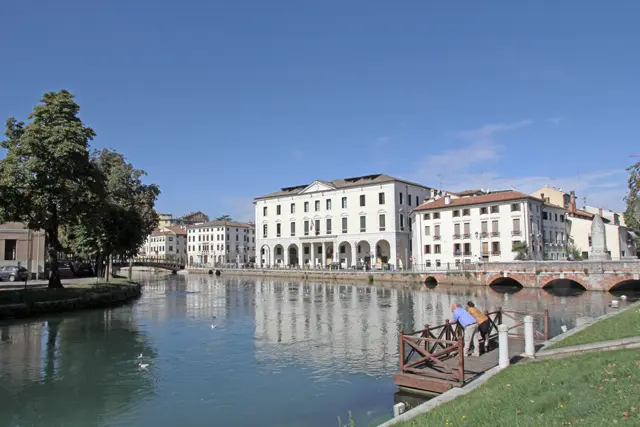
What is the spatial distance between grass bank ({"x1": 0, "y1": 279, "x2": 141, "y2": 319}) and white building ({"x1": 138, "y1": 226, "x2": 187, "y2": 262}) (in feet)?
321

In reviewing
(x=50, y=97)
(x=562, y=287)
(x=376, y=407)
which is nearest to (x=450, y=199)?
(x=562, y=287)

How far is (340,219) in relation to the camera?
3061 inches

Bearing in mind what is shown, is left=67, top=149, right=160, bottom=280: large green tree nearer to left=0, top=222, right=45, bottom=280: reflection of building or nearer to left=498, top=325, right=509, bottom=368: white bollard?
left=0, top=222, right=45, bottom=280: reflection of building

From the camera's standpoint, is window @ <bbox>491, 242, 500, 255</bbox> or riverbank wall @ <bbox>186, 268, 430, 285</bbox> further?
window @ <bbox>491, 242, 500, 255</bbox>

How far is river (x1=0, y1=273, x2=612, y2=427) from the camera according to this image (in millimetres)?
11531

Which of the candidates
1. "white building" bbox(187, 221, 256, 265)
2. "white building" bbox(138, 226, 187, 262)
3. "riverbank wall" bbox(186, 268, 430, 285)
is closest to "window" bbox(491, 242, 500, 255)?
"riverbank wall" bbox(186, 268, 430, 285)

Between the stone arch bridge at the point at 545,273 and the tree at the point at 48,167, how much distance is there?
130 ft

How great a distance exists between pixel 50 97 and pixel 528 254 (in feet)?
166

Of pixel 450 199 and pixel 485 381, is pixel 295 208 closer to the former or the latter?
pixel 450 199

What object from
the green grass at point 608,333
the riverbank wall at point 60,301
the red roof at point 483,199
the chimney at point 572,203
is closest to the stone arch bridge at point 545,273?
the red roof at point 483,199

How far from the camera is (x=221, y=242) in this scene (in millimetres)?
118562

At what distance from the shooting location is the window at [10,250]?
4775 cm

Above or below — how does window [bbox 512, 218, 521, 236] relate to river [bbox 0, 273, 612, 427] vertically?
above

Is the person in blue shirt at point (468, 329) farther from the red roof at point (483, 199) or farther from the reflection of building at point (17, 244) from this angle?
the red roof at point (483, 199)
